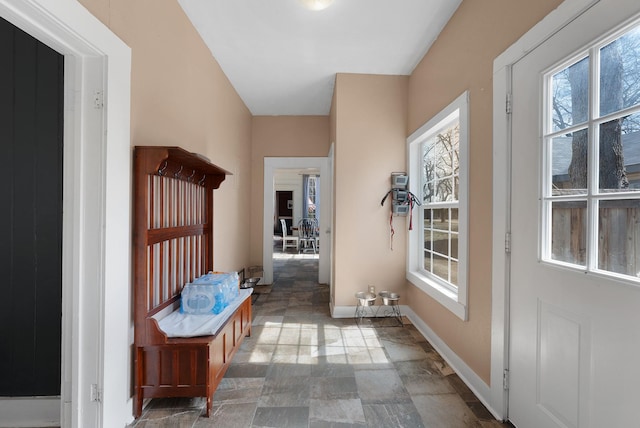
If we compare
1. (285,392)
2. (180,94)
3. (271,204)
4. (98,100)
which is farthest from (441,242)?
(271,204)

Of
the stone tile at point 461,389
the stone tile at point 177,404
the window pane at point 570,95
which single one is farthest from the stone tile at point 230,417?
the window pane at point 570,95

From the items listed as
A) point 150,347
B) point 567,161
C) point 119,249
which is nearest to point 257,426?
point 150,347

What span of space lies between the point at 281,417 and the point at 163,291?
105cm

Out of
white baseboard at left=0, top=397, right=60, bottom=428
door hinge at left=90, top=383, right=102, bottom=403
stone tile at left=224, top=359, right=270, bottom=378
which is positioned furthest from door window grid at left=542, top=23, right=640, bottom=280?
white baseboard at left=0, top=397, right=60, bottom=428

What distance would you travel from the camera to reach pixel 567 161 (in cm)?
124

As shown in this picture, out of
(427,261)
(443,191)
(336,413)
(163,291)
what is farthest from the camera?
(427,261)

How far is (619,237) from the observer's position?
1.04 meters

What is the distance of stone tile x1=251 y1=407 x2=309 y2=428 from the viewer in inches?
61.3

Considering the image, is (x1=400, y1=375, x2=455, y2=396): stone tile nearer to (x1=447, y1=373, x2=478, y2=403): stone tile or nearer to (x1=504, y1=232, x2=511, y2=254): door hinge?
(x1=447, y1=373, x2=478, y2=403): stone tile

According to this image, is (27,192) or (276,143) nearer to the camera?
(27,192)

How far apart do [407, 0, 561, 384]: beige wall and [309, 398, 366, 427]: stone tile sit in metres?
0.82

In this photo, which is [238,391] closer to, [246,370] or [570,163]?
[246,370]

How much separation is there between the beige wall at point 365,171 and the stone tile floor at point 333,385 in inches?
23.4

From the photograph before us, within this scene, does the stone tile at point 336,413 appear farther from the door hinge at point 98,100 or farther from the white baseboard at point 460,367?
the door hinge at point 98,100
